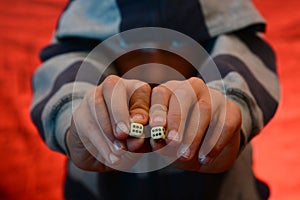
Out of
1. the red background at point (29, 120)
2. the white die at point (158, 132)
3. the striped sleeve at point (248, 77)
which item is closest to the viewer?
the white die at point (158, 132)

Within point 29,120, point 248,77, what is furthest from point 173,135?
point 29,120

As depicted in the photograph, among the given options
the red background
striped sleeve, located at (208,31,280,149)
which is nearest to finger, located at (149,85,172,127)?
striped sleeve, located at (208,31,280,149)

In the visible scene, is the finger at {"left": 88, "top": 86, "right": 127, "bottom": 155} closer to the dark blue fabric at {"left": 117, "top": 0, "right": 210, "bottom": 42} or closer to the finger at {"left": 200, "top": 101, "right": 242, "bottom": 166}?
the finger at {"left": 200, "top": 101, "right": 242, "bottom": 166}

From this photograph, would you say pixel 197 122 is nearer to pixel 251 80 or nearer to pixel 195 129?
pixel 195 129

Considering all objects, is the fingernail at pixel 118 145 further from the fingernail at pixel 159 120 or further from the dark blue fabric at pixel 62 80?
the dark blue fabric at pixel 62 80

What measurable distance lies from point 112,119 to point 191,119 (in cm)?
5

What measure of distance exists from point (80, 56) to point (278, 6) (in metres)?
0.37

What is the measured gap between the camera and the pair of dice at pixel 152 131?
0.87 ft

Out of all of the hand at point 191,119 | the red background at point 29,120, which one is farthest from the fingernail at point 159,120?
the red background at point 29,120

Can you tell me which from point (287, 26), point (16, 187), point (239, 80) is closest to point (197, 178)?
point (239, 80)

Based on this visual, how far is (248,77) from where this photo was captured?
0.43 meters

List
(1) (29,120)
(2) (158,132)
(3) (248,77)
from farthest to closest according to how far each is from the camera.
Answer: (1) (29,120), (3) (248,77), (2) (158,132)

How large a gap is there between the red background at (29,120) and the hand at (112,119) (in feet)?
0.85

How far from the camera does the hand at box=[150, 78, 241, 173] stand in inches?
10.8
